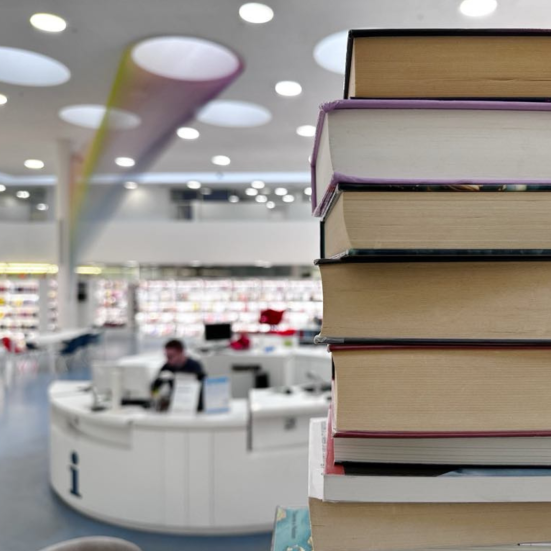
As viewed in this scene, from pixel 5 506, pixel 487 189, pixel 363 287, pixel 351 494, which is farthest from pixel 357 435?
pixel 5 506

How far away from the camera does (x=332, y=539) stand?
0.66 m

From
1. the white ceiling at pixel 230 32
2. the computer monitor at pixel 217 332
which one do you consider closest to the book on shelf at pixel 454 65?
the white ceiling at pixel 230 32

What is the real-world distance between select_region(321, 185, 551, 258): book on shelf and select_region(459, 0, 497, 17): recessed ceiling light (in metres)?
4.58

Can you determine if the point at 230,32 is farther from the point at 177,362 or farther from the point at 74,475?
the point at 74,475

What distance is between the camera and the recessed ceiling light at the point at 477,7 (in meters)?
4.37

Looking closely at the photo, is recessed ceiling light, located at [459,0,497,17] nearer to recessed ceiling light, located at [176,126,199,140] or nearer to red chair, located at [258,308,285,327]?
recessed ceiling light, located at [176,126,199,140]

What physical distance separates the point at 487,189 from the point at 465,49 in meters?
0.21

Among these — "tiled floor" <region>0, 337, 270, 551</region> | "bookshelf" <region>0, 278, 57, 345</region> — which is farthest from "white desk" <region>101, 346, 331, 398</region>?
"bookshelf" <region>0, 278, 57, 345</region>

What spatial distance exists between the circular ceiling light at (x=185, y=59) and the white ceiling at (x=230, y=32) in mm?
230

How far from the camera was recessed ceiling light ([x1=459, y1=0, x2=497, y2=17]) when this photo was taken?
14.3ft

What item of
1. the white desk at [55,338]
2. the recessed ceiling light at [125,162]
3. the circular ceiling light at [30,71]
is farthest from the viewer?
the recessed ceiling light at [125,162]

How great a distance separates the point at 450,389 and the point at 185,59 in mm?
6320

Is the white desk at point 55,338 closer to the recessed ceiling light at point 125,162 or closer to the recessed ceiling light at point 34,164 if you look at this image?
the recessed ceiling light at point 125,162

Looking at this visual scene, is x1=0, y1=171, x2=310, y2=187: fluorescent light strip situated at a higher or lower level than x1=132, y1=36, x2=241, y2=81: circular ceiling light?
higher
